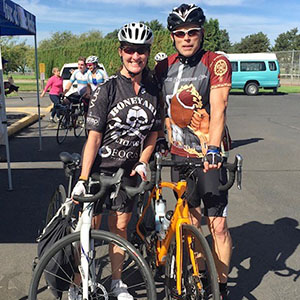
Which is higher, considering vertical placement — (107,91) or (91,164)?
(107,91)

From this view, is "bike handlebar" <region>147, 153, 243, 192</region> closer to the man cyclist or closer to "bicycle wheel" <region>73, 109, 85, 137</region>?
Result: the man cyclist

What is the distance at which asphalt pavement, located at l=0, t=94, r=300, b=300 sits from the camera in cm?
343

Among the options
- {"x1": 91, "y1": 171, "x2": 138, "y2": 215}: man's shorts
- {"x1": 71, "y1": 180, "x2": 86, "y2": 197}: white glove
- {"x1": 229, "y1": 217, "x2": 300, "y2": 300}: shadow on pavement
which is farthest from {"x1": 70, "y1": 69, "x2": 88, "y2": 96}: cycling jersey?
{"x1": 71, "y1": 180, "x2": 86, "y2": 197}: white glove

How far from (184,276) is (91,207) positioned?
2.50 feet

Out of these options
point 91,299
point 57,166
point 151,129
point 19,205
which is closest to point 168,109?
point 151,129

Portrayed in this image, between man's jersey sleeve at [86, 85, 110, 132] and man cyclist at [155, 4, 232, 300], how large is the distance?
1.56 ft

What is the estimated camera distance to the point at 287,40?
313 feet

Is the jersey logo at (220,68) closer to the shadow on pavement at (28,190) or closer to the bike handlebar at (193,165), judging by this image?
the bike handlebar at (193,165)

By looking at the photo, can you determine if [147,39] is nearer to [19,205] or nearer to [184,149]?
[184,149]

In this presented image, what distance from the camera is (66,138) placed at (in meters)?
10.5

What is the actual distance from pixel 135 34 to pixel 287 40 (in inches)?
4015

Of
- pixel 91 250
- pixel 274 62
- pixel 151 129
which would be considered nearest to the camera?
pixel 91 250

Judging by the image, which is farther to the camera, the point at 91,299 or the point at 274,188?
the point at 274,188

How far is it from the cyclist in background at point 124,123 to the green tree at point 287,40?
9416 centimetres
